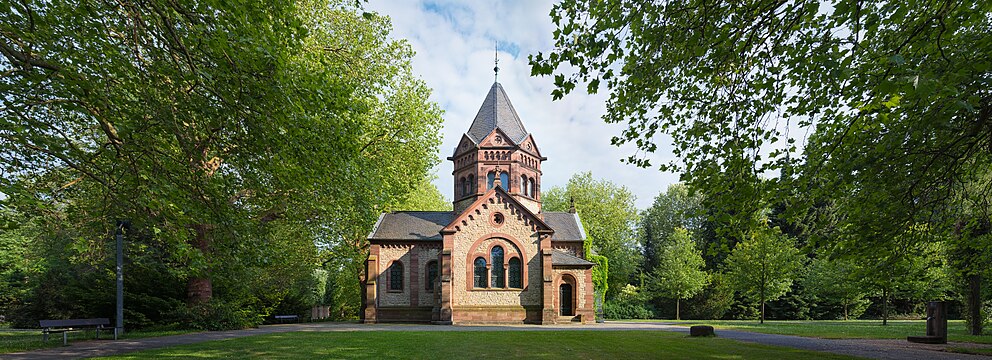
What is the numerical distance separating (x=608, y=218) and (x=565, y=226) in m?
20.5

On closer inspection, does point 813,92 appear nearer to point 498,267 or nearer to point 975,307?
point 975,307

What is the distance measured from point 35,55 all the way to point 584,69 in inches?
349

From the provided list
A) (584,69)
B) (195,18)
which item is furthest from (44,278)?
(584,69)

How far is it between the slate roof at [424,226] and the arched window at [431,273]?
5.44 feet

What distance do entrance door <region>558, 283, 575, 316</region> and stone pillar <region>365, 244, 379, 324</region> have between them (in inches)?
482

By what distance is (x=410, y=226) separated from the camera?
3572cm

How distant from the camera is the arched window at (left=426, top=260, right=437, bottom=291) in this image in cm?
3397

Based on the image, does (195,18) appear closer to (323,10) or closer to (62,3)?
(62,3)

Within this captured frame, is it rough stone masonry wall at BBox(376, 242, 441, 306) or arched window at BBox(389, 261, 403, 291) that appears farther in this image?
arched window at BBox(389, 261, 403, 291)

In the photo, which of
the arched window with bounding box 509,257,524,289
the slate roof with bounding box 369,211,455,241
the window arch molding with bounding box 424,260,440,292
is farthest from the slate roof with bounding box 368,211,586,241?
the arched window with bounding box 509,257,524,289

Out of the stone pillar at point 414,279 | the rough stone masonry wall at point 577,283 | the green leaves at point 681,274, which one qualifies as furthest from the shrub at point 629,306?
the stone pillar at point 414,279

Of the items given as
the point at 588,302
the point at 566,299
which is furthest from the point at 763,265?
the point at 566,299

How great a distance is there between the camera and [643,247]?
203 ft

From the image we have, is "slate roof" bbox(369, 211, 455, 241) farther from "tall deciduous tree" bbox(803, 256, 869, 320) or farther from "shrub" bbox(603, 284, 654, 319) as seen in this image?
"tall deciduous tree" bbox(803, 256, 869, 320)
